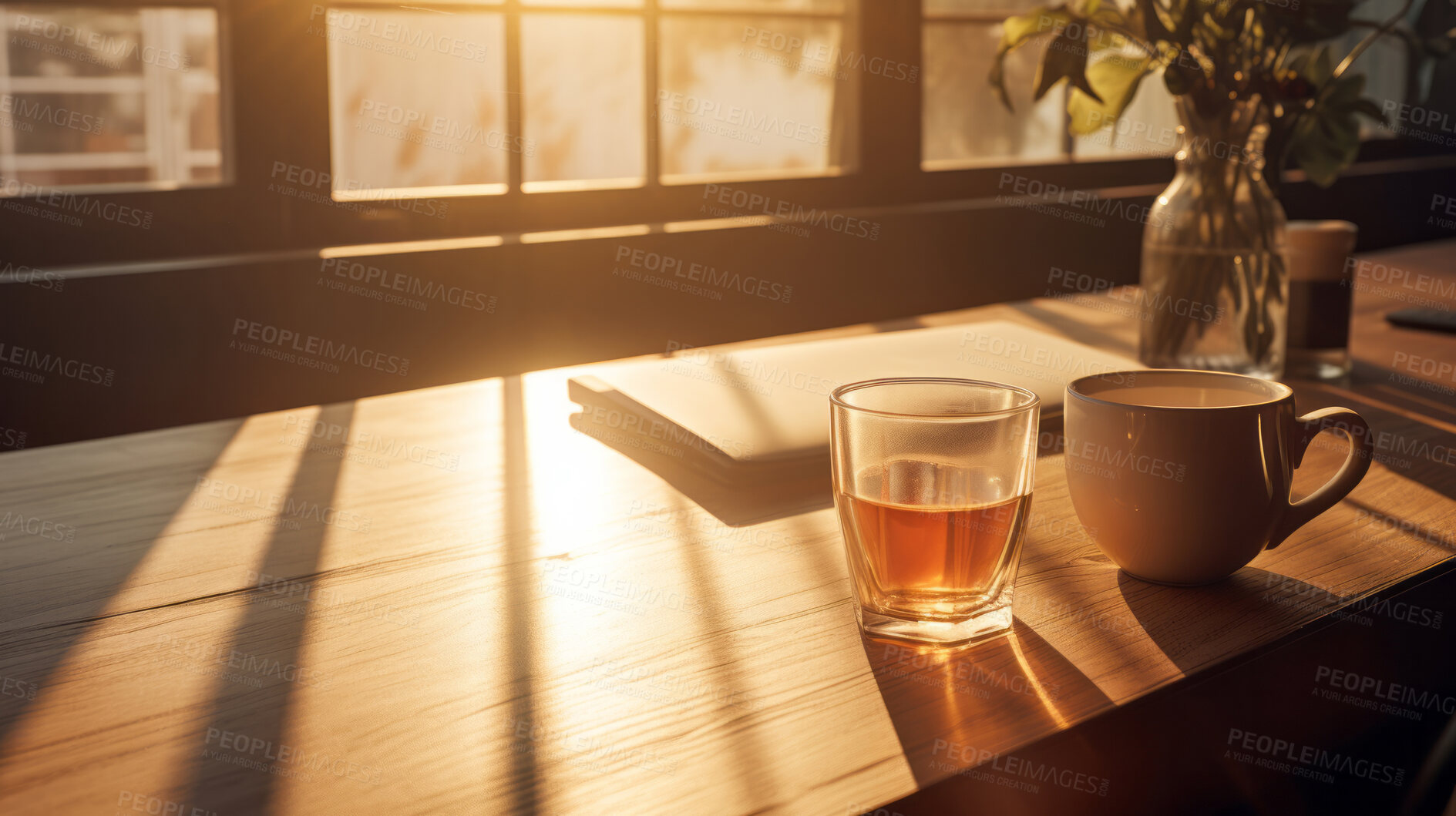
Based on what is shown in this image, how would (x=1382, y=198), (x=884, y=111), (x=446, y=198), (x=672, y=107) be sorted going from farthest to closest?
(x=1382, y=198), (x=884, y=111), (x=672, y=107), (x=446, y=198)

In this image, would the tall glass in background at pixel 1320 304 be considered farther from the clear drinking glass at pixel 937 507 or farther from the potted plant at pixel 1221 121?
the clear drinking glass at pixel 937 507

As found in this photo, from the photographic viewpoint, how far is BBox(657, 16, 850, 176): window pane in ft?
8.63

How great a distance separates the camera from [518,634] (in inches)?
21.2

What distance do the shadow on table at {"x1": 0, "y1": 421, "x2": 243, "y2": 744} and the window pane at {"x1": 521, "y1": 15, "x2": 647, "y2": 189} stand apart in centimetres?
171

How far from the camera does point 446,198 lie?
2264mm

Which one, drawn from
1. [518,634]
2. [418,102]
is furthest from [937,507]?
[418,102]

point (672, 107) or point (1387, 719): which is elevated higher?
point (672, 107)

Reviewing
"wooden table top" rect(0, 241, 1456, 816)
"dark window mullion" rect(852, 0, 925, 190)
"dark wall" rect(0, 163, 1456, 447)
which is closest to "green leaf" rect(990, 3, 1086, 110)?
"wooden table top" rect(0, 241, 1456, 816)

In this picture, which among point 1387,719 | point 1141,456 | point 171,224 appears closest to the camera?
point 1141,456

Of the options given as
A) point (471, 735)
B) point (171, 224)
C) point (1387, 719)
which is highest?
point (171, 224)

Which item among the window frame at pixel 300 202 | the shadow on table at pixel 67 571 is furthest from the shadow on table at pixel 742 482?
the window frame at pixel 300 202

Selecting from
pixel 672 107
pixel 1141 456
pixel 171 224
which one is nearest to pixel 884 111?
pixel 672 107

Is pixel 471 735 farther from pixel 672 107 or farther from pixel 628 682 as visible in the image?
pixel 672 107

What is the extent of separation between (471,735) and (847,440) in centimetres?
21
